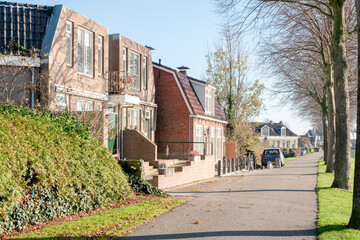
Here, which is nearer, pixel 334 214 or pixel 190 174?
pixel 334 214

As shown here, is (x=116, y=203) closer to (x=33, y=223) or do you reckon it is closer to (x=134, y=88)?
(x=33, y=223)

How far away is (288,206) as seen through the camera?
12445 mm

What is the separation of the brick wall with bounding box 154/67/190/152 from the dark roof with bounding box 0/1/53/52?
1201 cm

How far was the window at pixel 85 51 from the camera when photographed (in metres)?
18.6

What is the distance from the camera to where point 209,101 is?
3269 cm

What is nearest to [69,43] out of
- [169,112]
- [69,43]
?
[69,43]

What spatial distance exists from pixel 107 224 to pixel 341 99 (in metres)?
12.3

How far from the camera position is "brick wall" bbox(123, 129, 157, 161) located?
20.7 m

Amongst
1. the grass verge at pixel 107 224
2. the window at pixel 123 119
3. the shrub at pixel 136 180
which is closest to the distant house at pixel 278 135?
the window at pixel 123 119

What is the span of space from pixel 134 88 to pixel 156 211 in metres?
13.7

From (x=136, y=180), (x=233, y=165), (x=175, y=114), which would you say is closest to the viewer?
(x=136, y=180)

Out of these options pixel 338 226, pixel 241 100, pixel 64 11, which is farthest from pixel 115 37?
pixel 241 100

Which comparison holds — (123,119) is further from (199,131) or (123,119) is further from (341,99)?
(341,99)

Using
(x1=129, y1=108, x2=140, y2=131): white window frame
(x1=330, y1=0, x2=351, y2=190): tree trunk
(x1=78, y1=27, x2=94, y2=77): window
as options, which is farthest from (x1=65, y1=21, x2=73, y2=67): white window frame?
(x1=330, y1=0, x2=351, y2=190): tree trunk
